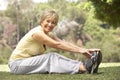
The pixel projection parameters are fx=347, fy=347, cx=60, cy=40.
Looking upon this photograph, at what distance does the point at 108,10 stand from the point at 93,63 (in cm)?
677

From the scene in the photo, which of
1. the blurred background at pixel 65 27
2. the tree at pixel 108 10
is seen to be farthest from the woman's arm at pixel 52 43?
the blurred background at pixel 65 27

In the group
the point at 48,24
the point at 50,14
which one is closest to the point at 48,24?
the point at 48,24

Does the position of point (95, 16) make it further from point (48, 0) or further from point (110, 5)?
point (48, 0)

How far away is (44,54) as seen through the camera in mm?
4340

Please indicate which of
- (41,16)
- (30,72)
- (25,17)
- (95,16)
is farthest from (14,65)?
(25,17)

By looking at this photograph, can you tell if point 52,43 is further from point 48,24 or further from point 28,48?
point 28,48

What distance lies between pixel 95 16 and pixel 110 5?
1.04 meters

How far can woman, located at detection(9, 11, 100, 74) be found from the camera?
14.0 ft

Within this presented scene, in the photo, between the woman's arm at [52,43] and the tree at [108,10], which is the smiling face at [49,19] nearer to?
the woman's arm at [52,43]

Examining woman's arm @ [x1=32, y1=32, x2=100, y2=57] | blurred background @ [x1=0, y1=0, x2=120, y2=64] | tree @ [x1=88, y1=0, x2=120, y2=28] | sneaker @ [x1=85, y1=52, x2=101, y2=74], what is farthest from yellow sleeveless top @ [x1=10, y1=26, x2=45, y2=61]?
blurred background @ [x1=0, y1=0, x2=120, y2=64]

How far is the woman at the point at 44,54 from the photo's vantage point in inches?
167

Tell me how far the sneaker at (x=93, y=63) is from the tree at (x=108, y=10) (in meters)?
5.66

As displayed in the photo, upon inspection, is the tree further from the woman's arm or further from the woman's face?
the woman's arm

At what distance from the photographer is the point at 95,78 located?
3854mm
